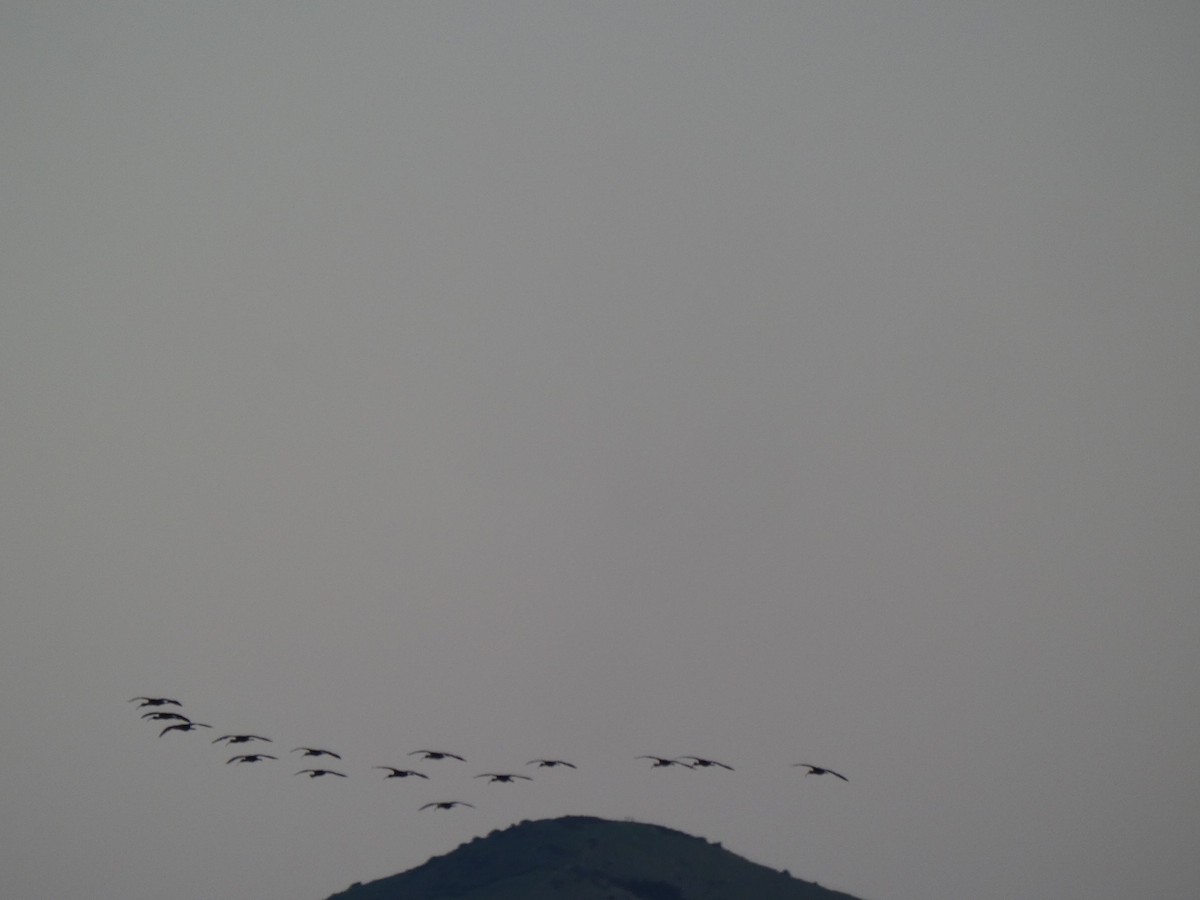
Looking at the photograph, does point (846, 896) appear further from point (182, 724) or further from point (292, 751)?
point (182, 724)

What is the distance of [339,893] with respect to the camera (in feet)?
240

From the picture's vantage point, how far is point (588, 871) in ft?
230

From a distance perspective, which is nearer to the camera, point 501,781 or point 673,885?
point 501,781

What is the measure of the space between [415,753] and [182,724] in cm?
1104

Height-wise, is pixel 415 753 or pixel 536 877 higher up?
pixel 415 753

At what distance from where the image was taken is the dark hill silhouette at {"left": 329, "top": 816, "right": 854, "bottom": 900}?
68375 mm

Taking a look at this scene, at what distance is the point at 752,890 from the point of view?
72.1 meters

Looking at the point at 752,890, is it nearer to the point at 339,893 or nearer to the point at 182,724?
the point at 339,893

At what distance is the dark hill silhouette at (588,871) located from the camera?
68375mm

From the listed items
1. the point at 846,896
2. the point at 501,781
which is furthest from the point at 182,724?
the point at 846,896

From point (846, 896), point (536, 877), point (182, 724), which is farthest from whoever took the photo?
point (846, 896)

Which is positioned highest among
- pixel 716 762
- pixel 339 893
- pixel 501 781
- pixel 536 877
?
pixel 716 762

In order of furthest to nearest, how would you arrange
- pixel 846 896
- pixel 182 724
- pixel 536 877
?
1. pixel 846 896
2. pixel 536 877
3. pixel 182 724

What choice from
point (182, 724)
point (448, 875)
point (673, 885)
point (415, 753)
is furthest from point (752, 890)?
point (182, 724)
